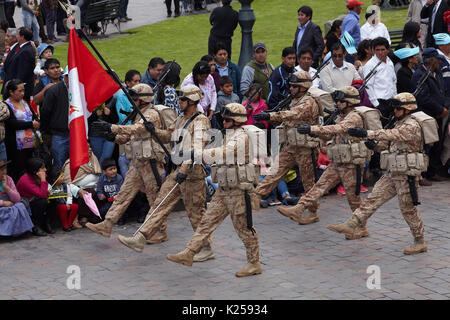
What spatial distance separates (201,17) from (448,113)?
457 inches

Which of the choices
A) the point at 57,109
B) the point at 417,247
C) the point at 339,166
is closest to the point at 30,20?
the point at 57,109

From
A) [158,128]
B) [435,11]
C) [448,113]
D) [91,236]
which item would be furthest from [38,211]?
[435,11]

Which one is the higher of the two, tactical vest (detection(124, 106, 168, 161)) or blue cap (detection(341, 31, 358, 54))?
blue cap (detection(341, 31, 358, 54))

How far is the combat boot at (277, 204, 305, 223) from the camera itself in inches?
476

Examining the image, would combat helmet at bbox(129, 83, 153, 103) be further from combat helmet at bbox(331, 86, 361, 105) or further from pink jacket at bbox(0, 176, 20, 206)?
combat helmet at bbox(331, 86, 361, 105)

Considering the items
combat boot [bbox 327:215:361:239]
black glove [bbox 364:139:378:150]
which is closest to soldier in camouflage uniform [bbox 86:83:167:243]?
combat boot [bbox 327:215:361:239]

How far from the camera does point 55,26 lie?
2359 cm

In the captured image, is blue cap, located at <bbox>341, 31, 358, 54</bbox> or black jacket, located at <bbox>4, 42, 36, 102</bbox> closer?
black jacket, located at <bbox>4, 42, 36, 102</bbox>

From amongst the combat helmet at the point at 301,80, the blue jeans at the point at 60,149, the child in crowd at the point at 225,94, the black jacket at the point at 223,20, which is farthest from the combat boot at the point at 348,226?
the black jacket at the point at 223,20

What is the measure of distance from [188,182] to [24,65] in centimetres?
431

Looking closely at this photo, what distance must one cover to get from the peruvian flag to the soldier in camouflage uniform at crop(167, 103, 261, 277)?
6.13 ft

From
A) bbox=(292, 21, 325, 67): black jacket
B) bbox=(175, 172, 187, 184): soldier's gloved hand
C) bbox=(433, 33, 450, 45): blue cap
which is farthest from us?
bbox=(292, 21, 325, 67): black jacket

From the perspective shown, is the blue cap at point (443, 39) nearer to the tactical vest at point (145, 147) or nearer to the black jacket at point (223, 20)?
the black jacket at point (223, 20)

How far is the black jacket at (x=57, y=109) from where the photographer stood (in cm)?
1267
